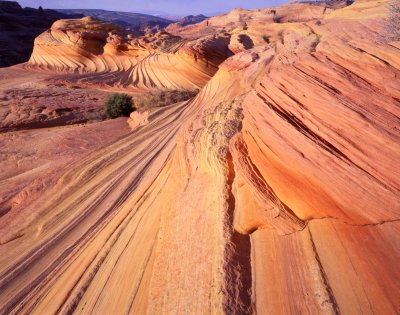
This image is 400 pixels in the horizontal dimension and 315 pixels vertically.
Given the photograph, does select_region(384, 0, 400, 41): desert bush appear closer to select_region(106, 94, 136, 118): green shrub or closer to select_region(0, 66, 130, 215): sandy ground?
select_region(0, 66, 130, 215): sandy ground

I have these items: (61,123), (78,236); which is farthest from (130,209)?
(61,123)

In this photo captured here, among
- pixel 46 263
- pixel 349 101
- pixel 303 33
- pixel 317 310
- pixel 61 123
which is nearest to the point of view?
pixel 317 310

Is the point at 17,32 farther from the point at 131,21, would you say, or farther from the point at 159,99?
the point at 131,21

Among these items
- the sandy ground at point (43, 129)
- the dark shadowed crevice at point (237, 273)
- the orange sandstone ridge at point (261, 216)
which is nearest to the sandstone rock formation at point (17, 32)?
the sandy ground at point (43, 129)

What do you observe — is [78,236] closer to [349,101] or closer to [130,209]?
[130,209]

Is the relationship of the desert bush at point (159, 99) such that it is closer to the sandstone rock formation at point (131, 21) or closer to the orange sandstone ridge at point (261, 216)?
the orange sandstone ridge at point (261, 216)

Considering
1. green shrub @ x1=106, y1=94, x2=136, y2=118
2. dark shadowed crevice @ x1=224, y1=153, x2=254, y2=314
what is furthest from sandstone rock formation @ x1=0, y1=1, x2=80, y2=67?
dark shadowed crevice @ x1=224, y1=153, x2=254, y2=314

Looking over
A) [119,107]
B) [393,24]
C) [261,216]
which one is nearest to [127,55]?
[119,107]
